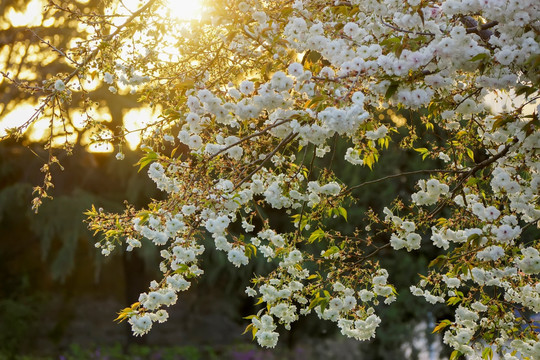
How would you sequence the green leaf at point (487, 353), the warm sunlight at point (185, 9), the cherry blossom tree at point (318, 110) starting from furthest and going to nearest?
the green leaf at point (487, 353)
the warm sunlight at point (185, 9)
the cherry blossom tree at point (318, 110)

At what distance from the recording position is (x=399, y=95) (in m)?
2.21

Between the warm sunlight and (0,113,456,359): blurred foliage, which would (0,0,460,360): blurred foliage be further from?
the warm sunlight

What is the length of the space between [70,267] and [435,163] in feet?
18.7

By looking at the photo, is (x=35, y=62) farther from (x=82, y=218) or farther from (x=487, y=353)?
(x=487, y=353)

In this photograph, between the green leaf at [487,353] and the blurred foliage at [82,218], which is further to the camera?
the blurred foliage at [82,218]

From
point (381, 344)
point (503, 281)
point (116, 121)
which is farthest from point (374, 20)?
point (381, 344)

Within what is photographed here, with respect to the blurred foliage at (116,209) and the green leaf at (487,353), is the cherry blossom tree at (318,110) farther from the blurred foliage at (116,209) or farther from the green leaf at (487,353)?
the blurred foliage at (116,209)

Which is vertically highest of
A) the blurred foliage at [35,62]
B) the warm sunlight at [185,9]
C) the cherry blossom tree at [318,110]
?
the blurred foliage at [35,62]

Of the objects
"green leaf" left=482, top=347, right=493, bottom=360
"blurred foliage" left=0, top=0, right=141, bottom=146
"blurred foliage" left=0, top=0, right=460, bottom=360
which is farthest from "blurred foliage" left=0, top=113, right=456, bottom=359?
"green leaf" left=482, top=347, right=493, bottom=360

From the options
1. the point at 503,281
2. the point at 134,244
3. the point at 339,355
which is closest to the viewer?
the point at 134,244

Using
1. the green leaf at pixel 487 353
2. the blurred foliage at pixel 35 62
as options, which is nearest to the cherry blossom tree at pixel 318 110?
the green leaf at pixel 487 353

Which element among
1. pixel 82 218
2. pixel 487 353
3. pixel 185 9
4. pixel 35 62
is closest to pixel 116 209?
pixel 82 218

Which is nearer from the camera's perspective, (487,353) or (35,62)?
(487,353)

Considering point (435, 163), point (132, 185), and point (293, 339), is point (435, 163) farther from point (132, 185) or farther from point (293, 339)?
point (132, 185)
